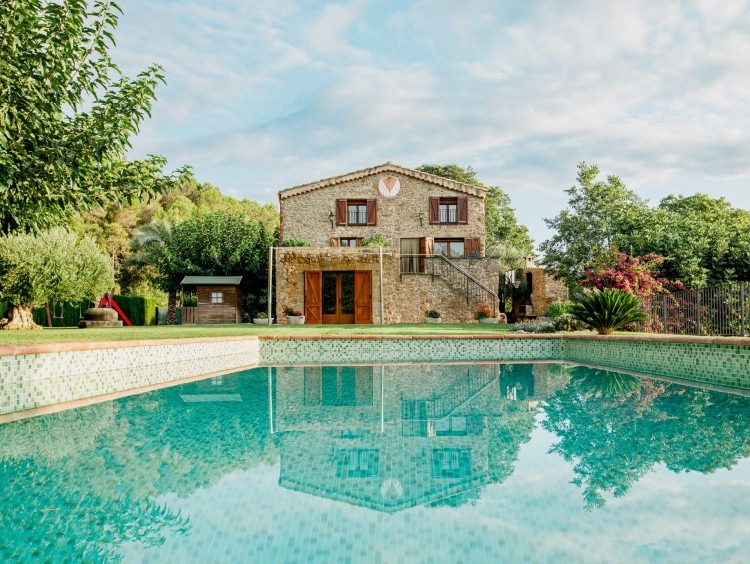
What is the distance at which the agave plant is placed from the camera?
12922 mm

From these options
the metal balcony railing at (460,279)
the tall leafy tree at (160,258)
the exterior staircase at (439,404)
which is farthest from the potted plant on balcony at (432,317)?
the exterior staircase at (439,404)

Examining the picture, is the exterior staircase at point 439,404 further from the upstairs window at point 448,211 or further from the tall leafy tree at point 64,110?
the upstairs window at point 448,211

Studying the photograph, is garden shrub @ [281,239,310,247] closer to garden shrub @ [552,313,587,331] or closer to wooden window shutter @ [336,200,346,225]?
wooden window shutter @ [336,200,346,225]

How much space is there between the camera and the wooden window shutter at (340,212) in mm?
25188

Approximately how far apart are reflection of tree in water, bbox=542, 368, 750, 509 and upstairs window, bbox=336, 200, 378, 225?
17.5 metres

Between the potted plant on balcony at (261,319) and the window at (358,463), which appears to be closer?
the window at (358,463)

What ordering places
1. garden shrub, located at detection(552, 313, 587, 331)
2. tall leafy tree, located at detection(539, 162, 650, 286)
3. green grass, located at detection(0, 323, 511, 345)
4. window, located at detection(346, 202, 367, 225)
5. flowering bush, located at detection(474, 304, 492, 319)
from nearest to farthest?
green grass, located at detection(0, 323, 511, 345) < garden shrub, located at detection(552, 313, 587, 331) < flowering bush, located at detection(474, 304, 492, 319) < tall leafy tree, located at detection(539, 162, 650, 286) < window, located at detection(346, 202, 367, 225)

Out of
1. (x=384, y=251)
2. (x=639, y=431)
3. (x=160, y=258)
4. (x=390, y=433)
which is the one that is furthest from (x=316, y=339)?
(x=160, y=258)

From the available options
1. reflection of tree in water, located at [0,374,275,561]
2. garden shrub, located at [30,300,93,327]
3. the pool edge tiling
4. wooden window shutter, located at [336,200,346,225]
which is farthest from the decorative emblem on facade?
reflection of tree in water, located at [0,374,275,561]

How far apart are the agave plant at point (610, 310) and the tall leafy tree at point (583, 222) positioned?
9.59m

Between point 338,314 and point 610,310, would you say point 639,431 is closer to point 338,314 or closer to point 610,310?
point 610,310

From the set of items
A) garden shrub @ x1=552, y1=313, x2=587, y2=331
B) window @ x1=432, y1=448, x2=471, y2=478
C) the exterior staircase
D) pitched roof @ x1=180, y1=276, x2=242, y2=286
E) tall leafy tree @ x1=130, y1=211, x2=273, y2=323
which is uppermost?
tall leafy tree @ x1=130, y1=211, x2=273, y2=323

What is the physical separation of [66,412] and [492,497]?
5355 mm

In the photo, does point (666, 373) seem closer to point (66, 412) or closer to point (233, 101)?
point (66, 412)
